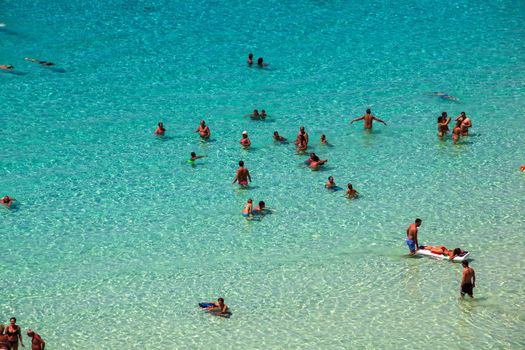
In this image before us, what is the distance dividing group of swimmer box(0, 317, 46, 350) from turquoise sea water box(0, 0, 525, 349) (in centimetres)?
93

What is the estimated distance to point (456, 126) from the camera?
29797 millimetres

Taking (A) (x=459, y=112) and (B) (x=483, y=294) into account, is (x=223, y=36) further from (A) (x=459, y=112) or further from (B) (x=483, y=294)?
(B) (x=483, y=294)

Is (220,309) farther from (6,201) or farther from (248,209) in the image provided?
(6,201)

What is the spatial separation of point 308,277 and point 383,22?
58.7 feet

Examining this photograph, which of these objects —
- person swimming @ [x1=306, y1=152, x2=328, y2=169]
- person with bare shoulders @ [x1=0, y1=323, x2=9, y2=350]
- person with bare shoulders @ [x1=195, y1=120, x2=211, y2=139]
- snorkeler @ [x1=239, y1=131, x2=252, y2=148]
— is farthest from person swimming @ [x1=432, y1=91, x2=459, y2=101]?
person with bare shoulders @ [x1=0, y1=323, x2=9, y2=350]

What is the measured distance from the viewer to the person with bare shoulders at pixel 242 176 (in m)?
26.9

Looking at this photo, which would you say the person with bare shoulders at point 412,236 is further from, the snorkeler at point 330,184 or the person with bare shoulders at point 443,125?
the person with bare shoulders at point 443,125

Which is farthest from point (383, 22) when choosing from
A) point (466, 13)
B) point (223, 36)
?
point (223, 36)

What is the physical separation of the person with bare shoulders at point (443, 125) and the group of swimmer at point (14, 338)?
14989 millimetres

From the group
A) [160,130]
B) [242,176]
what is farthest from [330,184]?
[160,130]

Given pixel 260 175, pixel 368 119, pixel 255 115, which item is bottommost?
pixel 260 175

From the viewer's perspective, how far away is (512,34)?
121 ft

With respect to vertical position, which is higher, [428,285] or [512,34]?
[512,34]

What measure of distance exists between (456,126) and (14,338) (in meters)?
15.9
